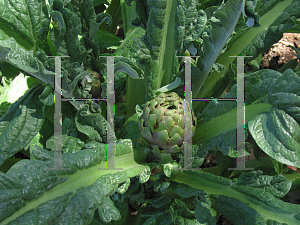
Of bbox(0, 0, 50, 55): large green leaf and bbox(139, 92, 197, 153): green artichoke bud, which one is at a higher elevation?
Answer: bbox(0, 0, 50, 55): large green leaf

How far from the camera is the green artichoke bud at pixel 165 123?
101 centimetres

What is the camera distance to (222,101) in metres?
1.16

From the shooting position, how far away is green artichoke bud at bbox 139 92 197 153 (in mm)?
1008

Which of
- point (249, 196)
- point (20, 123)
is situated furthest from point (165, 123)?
point (20, 123)

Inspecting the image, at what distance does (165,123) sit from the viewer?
39.6 inches

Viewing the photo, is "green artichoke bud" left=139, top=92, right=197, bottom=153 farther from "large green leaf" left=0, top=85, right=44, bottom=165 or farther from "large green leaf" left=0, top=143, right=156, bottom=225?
"large green leaf" left=0, top=85, right=44, bottom=165

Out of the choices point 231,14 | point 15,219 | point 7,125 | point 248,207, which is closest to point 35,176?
point 15,219

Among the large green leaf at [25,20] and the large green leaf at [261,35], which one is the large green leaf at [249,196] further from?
the large green leaf at [25,20]

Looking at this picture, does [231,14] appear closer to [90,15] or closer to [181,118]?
[181,118]

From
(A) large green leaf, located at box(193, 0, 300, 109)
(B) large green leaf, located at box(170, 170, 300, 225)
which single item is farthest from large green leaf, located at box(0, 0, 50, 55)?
(B) large green leaf, located at box(170, 170, 300, 225)

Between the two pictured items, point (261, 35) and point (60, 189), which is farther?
point (261, 35)

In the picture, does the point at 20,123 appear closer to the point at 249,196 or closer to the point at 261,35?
the point at 249,196

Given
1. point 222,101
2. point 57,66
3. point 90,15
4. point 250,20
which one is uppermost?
point 90,15

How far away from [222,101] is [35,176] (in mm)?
740
